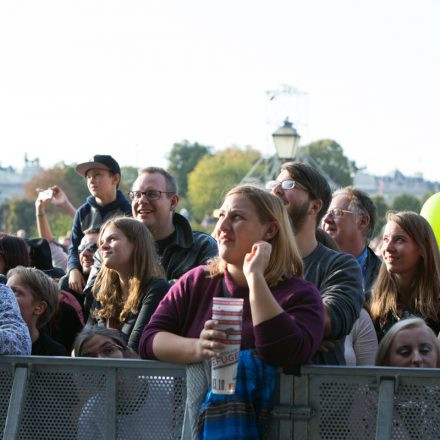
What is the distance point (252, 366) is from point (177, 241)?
281 cm

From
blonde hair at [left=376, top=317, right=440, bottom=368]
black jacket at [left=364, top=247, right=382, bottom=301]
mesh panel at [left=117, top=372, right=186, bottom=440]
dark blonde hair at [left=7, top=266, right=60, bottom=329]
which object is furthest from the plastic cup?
black jacket at [left=364, top=247, right=382, bottom=301]

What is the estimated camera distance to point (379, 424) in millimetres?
3775

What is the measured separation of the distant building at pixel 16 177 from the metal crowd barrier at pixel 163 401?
533 ft

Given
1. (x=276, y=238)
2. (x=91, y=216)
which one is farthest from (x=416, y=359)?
(x=91, y=216)

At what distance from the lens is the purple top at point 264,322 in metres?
3.78

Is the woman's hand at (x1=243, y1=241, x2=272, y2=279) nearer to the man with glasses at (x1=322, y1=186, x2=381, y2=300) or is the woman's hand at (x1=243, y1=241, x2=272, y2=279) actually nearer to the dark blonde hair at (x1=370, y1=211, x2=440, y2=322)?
the dark blonde hair at (x1=370, y1=211, x2=440, y2=322)

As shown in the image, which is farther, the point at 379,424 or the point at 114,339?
the point at 114,339

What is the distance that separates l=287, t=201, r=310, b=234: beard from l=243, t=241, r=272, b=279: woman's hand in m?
0.97

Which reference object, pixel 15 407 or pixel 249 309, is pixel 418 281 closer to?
pixel 249 309

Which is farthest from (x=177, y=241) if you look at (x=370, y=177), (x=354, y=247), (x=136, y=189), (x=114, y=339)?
(x=370, y=177)

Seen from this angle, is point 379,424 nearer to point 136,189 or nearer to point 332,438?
point 332,438

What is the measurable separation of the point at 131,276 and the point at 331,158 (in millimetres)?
119941

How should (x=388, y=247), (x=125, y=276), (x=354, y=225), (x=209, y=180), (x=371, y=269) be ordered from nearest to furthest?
1. (x=388, y=247)
2. (x=125, y=276)
3. (x=354, y=225)
4. (x=371, y=269)
5. (x=209, y=180)

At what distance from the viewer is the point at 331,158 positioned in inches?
4909
